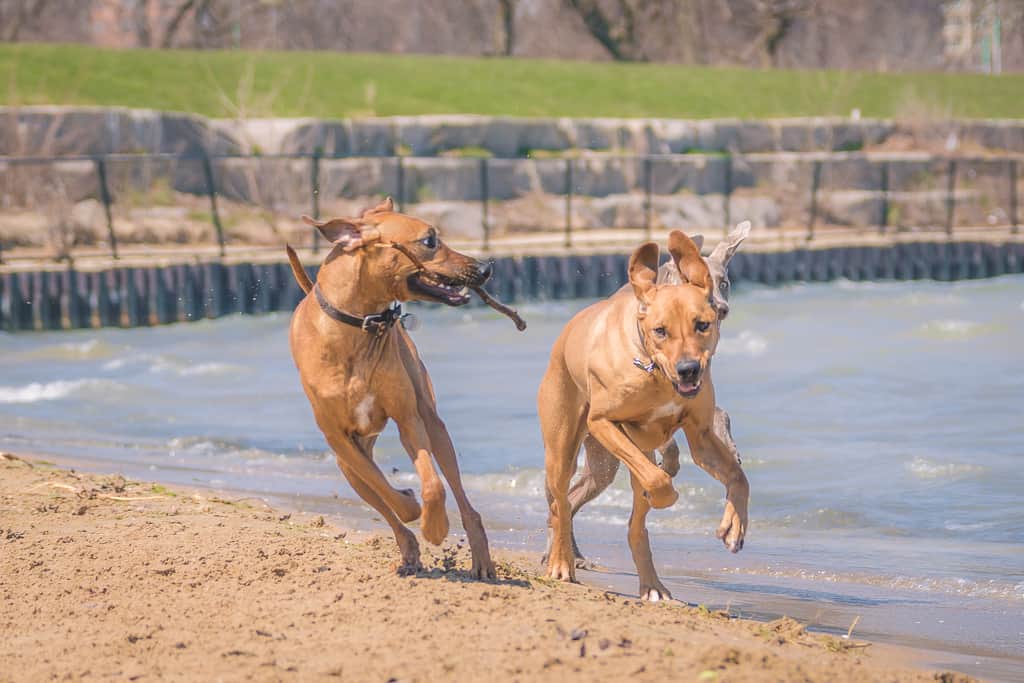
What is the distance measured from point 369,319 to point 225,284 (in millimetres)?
17321

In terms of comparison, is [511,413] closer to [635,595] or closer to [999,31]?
[635,595]

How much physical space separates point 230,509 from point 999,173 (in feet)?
97.5

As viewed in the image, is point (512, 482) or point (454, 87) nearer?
point (512, 482)

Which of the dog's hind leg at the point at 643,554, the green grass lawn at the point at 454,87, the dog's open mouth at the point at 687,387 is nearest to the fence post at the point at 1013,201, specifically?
the green grass lawn at the point at 454,87

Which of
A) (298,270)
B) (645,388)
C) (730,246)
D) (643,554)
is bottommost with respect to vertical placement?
(643,554)

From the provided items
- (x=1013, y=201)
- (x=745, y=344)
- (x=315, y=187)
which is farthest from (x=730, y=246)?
(x=1013, y=201)

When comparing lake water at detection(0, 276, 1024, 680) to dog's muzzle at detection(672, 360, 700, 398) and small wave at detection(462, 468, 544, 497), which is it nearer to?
small wave at detection(462, 468, 544, 497)

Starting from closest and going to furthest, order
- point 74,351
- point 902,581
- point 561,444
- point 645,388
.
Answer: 1. point 645,388
2. point 561,444
3. point 902,581
4. point 74,351

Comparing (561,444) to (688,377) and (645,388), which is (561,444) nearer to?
(645,388)

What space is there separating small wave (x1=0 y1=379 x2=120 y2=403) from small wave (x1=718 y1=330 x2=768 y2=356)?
7662mm

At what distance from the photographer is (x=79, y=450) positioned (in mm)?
A: 12484

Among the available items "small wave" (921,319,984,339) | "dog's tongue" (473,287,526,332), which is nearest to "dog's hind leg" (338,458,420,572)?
"dog's tongue" (473,287,526,332)

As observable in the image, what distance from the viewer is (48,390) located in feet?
53.6

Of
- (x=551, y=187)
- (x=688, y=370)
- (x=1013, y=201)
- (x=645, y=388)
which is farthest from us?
(x=551, y=187)
